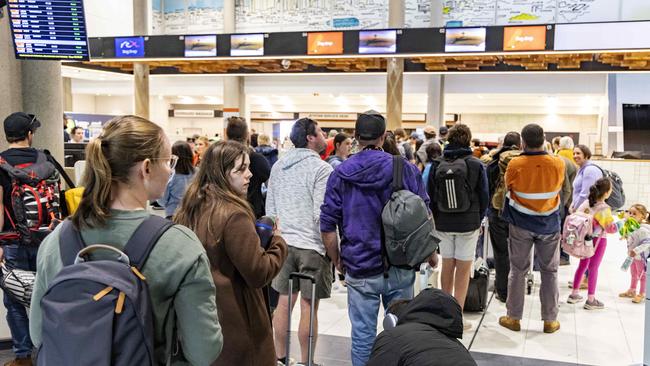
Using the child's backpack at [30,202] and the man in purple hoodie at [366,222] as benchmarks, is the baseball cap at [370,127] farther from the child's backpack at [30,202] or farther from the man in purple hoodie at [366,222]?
the child's backpack at [30,202]

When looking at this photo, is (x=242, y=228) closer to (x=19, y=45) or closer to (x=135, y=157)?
(x=135, y=157)

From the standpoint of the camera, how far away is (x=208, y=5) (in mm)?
18578

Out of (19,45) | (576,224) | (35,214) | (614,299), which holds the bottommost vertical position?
(614,299)

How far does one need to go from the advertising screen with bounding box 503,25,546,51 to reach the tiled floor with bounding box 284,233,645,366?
216 inches

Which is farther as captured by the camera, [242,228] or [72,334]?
[242,228]

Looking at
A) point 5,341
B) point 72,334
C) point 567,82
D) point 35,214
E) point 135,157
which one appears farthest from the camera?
point 567,82

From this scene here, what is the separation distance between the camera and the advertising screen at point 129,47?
41.4 feet

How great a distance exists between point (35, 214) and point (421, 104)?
14.9 m

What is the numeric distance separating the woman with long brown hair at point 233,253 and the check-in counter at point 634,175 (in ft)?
36.7

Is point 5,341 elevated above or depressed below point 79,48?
below

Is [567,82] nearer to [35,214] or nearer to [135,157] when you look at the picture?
[35,214]

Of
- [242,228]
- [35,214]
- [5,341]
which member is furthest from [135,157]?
[5,341]

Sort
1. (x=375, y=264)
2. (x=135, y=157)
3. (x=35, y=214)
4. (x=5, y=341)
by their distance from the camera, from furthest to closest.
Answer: (x=5, y=341) → (x=35, y=214) → (x=375, y=264) → (x=135, y=157)

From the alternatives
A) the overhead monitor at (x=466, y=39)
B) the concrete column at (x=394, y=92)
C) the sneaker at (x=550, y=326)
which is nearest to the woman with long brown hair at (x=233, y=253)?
the sneaker at (x=550, y=326)
